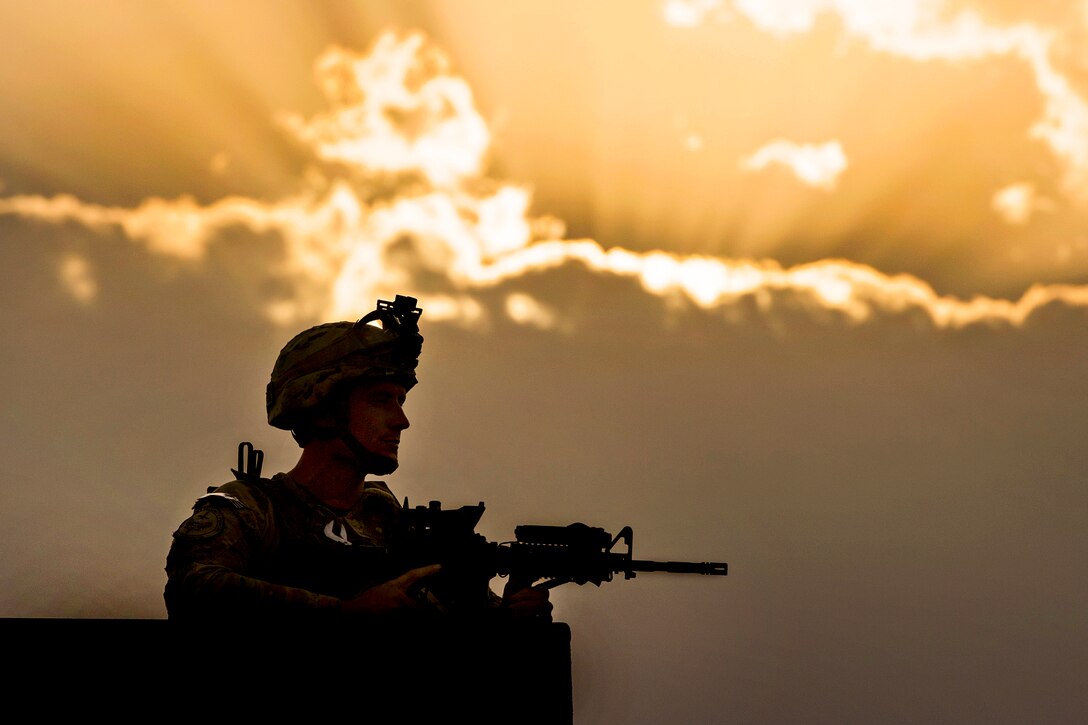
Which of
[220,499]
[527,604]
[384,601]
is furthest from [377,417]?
[384,601]

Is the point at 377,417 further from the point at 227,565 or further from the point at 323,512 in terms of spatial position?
the point at 227,565

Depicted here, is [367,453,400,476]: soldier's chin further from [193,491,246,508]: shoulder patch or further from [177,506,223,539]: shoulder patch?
[177,506,223,539]: shoulder patch

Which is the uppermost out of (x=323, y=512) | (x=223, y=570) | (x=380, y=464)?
(x=380, y=464)

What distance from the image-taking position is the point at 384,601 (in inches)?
380

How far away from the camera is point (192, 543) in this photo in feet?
33.3

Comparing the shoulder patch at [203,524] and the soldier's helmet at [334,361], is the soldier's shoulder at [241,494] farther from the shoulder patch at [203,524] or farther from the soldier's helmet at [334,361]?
the soldier's helmet at [334,361]

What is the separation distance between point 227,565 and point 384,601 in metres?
1.36

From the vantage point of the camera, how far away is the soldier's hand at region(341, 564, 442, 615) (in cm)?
963

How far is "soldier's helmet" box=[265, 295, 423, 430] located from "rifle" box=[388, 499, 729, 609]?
116 centimetres

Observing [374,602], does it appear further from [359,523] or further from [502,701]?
[359,523]

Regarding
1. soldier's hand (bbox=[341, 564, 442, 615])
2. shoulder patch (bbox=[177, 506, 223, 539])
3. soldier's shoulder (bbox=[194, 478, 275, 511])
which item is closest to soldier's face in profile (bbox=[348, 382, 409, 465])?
soldier's shoulder (bbox=[194, 478, 275, 511])

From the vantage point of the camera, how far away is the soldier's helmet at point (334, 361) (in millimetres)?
11602

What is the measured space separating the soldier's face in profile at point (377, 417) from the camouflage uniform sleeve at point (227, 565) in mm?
1048

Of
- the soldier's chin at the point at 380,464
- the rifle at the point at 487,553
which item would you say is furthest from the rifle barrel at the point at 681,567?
the soldier's chin at the point at 380,464
